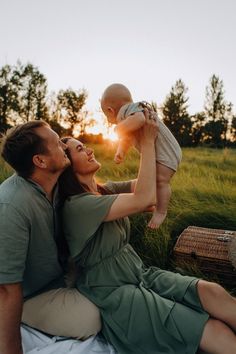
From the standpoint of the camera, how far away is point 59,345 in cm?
223

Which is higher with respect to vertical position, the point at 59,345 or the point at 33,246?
the point at 33,246

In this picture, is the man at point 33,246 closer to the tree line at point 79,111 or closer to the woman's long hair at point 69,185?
the woman's long hair at point 69,185

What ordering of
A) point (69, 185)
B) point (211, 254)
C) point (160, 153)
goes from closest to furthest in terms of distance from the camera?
point (69, 185), point (160, 153), point (211, 254)

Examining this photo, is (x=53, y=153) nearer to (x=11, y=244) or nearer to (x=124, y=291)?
(x=11, y=244)

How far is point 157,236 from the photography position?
3.83 m

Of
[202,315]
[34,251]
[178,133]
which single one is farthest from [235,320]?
[178,133]

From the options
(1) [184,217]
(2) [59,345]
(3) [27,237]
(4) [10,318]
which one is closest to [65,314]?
(2) [59,345]

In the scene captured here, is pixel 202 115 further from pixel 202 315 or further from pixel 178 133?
pixel 202 315

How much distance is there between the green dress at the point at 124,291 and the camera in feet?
7.10

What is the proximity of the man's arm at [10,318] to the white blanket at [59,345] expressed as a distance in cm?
20

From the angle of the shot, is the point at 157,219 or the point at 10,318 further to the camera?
the point at 157,219

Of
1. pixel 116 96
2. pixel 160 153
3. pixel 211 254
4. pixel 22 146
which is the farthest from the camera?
pixel 211 254

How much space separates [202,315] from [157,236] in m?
1.64

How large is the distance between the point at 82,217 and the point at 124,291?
0.47 metres
